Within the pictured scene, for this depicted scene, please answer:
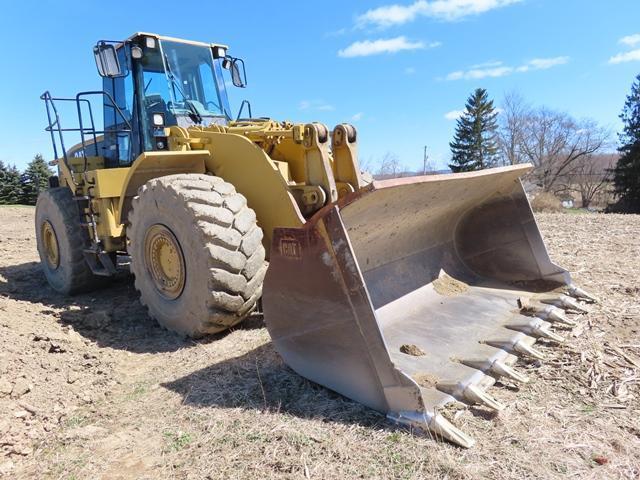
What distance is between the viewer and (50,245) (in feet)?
22.5

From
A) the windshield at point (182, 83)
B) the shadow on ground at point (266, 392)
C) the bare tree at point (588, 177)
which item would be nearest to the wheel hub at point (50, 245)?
the windshield at point (182, 83)

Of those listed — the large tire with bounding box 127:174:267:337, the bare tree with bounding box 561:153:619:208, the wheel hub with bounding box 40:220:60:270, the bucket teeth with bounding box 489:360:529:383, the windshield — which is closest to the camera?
the bucket teeth with bounding box 489:360:529:383

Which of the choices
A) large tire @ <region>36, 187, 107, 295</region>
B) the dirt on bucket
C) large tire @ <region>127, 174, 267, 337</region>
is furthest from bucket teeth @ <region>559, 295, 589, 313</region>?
large tire @ <region>36, 187, 107, 295</region>

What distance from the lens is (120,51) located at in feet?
18.1

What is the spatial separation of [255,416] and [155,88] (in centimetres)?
401

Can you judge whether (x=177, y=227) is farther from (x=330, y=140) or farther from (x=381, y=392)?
(x=381, y=392)

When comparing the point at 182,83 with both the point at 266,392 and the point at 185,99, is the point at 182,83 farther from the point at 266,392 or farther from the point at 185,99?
the point at 266,392

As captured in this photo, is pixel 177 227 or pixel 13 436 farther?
pixel 177 227

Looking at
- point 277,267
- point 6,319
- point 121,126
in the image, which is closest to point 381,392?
point 277,267

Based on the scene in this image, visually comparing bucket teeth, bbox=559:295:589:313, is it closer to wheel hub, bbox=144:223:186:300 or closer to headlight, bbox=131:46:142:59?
wheel hub, bbox=144:223:186:300

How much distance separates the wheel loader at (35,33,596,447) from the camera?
9.34 ft

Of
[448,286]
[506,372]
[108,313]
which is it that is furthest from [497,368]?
[108,313]

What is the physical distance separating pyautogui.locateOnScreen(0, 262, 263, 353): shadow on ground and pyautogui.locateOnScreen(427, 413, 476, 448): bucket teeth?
7.15 ft

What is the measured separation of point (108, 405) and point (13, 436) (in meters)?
0.56
